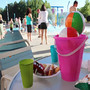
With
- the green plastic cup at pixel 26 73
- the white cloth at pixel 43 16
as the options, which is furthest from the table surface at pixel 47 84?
the white cloth at pixel 43 16

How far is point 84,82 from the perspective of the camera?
0.48m

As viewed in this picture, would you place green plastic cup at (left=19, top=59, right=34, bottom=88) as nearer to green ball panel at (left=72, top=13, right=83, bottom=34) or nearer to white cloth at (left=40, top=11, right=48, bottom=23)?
green ball panel at (left=72, top=13, right=83, bottom=34)

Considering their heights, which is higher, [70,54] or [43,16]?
[43,16]

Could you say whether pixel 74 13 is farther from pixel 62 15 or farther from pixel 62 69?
pixel 62 15

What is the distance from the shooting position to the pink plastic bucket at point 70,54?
55 centimetres

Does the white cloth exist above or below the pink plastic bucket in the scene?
above

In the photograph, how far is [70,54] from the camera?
56 centimetres

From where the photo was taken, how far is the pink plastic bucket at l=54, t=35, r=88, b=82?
552 mm

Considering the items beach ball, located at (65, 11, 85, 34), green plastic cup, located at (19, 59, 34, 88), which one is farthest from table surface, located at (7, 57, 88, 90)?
beach ball, located at (65, 11, 85, 34)

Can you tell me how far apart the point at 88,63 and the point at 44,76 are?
288mm

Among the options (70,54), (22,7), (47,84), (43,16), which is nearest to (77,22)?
(70,54)

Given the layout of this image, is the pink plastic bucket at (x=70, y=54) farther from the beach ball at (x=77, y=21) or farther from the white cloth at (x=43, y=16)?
the white cloth at (x=43, y=16)

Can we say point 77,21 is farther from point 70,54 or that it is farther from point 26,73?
point 26,73

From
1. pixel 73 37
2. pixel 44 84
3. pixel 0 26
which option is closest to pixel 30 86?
pixel 44 84
